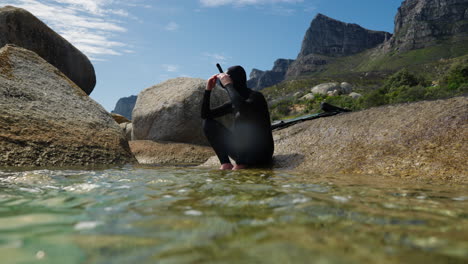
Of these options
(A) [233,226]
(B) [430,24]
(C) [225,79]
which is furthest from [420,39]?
(A) [233,226]

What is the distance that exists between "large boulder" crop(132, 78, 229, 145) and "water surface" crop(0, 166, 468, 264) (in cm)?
851

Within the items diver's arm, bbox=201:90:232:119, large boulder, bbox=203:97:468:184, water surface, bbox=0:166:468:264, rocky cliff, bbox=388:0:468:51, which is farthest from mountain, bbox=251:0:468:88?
water surface, bbox=0:166:468:264

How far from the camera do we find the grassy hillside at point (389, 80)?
4228 centimetres

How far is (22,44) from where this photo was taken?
36.5 ft

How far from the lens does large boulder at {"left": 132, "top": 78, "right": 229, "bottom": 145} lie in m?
11.1

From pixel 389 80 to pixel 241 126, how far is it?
5957 centimetres

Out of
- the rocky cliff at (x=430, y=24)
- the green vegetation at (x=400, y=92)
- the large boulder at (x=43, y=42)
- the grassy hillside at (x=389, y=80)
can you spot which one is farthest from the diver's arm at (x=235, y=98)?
the rocky cliff at (x=430, y=24)

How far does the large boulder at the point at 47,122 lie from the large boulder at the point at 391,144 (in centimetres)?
388

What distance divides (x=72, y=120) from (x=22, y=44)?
7.15m

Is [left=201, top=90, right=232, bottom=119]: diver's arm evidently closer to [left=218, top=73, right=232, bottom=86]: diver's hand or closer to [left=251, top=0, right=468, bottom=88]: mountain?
[left=218, top=73, right=232, bottom=86]: diver's hand

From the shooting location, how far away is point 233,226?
1580 mm

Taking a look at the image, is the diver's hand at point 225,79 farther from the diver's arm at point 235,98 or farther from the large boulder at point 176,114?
the large boulder at point 176,114

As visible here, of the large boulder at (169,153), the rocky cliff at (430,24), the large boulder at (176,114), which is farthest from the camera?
the rocky cliff at (430,24)

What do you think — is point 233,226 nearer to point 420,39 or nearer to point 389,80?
point 389,80
